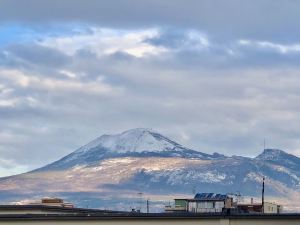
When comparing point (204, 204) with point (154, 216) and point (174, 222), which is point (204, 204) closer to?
point (154, 216)

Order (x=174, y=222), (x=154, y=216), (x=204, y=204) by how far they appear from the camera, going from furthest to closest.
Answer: (x=204, y=204) < (x=154, y=216) < (x=174, y=222)

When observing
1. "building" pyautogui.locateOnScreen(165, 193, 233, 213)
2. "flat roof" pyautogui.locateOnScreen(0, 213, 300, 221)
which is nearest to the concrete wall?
"flat roof" pyautogui.locateOnScreen(0, 213, 300, 221)

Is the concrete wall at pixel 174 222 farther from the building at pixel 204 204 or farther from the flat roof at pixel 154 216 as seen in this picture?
the building at pixel 204 204

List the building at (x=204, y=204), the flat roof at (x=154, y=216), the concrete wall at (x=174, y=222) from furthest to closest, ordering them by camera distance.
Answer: the building at (x=204, y=204) < the flat roof at (x=154, y=216) < the concrete wall at (x=174, y=222)

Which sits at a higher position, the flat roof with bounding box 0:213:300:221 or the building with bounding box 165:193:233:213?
the building with bounding box 165:193:233:213

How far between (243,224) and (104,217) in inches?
472

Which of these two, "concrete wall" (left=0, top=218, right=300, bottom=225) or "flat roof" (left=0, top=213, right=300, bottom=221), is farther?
"flat roof" (left=0, top=213, right=300, bottom=221)

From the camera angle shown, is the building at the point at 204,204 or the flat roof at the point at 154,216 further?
the building at the point at 204,204

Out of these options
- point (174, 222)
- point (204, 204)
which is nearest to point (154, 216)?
point (174, 222)

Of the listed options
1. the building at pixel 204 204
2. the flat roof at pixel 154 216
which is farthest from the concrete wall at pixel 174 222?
the building at pixel 204 204

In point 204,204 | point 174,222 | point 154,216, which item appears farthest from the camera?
point 204,204

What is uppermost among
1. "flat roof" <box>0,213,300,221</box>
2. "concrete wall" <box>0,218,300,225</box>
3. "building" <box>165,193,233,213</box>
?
"building" <box>165,193,233,213</box>

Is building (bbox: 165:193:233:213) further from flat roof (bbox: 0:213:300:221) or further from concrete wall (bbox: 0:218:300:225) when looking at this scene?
concrete wall (bbox: 0:218:300:225)

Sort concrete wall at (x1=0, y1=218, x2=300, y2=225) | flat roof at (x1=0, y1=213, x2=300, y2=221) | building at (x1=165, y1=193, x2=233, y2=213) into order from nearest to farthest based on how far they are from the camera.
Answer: concrete wall at (x1=0, y1=218, x2=300, y2=225), flat roof at (x1=0, y1=213, x2=300, y2=221), building at (x1=165, y1=193, x2=233, y2=213)
